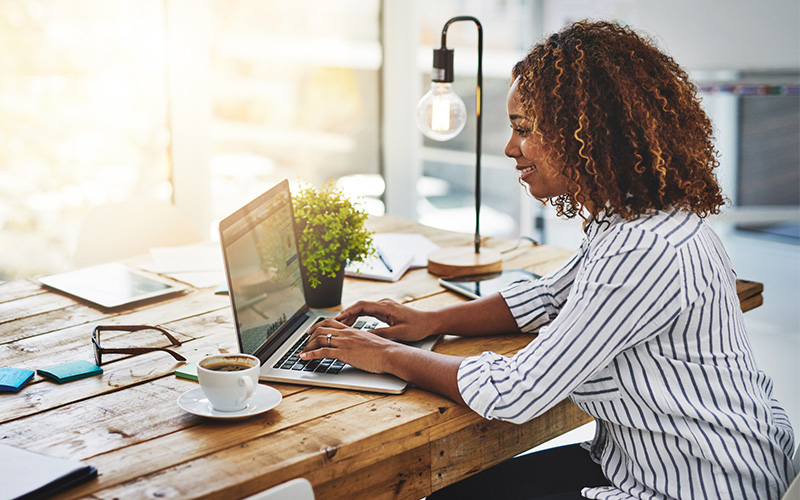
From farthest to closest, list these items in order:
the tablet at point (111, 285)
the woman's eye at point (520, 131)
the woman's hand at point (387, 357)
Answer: the tablet at point (111, 285)
the woman's eye at point (520, 131)
the woman's hand at point (387, 357)

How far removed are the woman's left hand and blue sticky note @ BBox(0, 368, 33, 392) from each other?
18.0 inches

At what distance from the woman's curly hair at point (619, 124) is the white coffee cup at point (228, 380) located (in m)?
0.57

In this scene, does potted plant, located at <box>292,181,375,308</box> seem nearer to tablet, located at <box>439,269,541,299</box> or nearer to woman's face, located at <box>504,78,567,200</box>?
tablet, located at <box>439,269,541,299</box>

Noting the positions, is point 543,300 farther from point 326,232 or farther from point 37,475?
point 37,475

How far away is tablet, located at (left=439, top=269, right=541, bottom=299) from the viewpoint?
175 cm

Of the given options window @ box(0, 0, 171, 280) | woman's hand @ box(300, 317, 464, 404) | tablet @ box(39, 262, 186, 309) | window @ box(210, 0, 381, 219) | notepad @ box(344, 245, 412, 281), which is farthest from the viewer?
window @ box(210, 0, 381, 219)

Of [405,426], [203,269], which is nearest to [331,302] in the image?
[203,269]

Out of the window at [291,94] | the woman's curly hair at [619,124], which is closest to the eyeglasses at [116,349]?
the woman's curly hair at [619,124]

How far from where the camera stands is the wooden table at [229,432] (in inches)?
38.2

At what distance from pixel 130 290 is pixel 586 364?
1141 mm

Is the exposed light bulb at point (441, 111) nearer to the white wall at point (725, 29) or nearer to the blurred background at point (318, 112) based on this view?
the blurred background at point (318, 112)

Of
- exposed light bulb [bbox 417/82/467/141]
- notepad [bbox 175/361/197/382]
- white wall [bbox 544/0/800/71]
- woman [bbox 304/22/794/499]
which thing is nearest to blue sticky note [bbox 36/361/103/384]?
notepad [bbox 175/361/197/382]

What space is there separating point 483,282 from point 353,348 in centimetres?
64

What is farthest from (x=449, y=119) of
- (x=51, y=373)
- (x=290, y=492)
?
(x=290, y=492)
